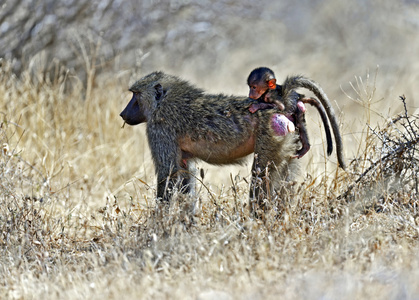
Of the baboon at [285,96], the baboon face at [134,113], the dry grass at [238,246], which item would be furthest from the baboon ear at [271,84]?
the baboon face at [134,113]

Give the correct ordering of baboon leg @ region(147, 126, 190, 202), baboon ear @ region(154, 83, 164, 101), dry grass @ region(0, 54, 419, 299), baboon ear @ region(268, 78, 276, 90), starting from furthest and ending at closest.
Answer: baboon ear @ region(154, 83, 164, 101) → baboon leg @ region(147, 126, 190, 202) → baboon ear @ region(268, 78, 276, 90) → dry grass @ region(0, 54, 419, 299)

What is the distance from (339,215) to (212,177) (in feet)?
12.2

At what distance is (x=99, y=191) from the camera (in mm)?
6480

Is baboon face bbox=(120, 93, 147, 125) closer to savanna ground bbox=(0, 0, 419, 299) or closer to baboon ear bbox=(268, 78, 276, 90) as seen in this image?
savanna ground bbox=(0, 0, 419, 299)

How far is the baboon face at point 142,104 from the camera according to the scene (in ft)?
14.8

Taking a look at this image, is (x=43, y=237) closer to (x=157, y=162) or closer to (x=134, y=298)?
(x=157, y=162)

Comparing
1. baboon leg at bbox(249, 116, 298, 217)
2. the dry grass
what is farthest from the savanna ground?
baboon leg at bbox(249, 116, 298, 217)

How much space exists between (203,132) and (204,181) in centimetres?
247

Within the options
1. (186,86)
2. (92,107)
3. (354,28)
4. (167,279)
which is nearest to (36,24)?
(92,107)

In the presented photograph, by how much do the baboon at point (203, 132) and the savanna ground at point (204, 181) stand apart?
193 mm

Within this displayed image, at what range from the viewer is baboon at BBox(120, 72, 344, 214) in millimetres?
3994

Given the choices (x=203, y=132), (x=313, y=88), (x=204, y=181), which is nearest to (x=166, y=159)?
(x=203, y=132)

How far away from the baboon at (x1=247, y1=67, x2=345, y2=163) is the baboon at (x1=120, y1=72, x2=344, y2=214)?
7cm

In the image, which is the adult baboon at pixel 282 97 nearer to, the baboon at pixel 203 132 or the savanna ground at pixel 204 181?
the baboon at pixel 203 132
